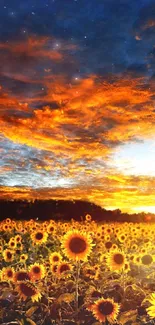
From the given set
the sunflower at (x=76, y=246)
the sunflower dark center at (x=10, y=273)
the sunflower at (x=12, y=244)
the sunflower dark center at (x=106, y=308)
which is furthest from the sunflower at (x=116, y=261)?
the sunflower at (x=12, y=244)

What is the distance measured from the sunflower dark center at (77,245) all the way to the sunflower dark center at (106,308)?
136cm

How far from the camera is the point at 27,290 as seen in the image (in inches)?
275

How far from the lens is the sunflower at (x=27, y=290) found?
274 inches

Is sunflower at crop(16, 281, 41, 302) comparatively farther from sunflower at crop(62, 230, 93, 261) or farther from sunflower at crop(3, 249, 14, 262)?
sunflower at crop(3, 249, 14, 262)

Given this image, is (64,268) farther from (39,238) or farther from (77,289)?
(39,238)

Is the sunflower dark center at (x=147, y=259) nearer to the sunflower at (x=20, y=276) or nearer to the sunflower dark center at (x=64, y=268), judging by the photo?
the sunflower dark center at (x=64, y=268)

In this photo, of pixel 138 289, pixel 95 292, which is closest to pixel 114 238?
pixel 138 289

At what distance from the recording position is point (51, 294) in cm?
843

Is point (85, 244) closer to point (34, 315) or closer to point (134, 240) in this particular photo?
point (34, 315)

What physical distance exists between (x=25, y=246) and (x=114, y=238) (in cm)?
376

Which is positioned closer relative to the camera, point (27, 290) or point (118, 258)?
point (27, 290)

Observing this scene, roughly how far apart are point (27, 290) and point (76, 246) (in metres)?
1.04

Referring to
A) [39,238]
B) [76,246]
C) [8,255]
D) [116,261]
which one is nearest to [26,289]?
[76,246]

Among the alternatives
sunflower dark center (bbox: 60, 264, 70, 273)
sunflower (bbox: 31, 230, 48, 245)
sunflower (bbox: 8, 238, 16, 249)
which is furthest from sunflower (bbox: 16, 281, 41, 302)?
sunflower (bbox: 8, 238, 16, 249)
